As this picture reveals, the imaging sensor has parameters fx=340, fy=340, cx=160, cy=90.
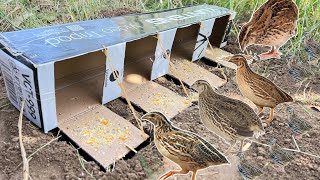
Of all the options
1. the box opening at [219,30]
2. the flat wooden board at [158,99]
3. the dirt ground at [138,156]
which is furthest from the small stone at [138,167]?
the box opening at [219,30]

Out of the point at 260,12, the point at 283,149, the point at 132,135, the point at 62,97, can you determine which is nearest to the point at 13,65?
the point at 62,97

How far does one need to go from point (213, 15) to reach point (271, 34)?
0.75 m

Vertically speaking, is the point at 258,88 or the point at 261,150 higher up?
the point at 258,88

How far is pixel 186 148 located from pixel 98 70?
954 millimetres

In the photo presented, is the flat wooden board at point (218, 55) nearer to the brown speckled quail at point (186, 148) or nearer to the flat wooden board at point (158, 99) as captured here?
the flat wooden board at point (158, 99)

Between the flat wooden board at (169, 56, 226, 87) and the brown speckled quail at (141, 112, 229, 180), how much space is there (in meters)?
0.99

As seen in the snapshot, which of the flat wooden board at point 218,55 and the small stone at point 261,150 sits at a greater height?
the small stone at point 261,150

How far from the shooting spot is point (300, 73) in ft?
6.77

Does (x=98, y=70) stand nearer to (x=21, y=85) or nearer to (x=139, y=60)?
(x=139, y=60)

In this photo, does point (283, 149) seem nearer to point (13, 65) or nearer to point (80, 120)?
point (80, 120)

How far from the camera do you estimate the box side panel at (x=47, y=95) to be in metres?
1.27

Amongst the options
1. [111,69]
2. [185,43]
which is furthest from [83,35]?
[185,43]

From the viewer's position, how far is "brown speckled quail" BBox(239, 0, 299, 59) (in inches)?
53.3

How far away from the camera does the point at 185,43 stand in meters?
2.22
